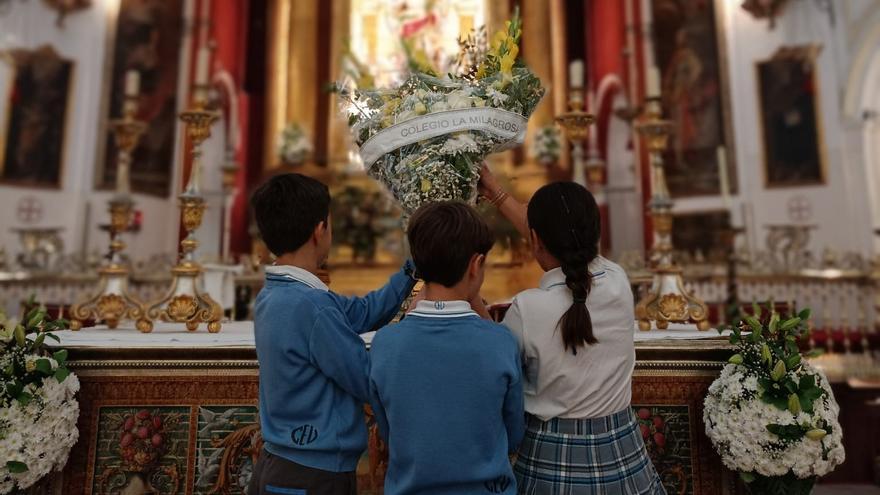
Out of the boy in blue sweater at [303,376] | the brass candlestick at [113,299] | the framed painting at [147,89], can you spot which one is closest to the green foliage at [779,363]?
the boy in blue sweater at [303,376]

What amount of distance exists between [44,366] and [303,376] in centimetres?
100

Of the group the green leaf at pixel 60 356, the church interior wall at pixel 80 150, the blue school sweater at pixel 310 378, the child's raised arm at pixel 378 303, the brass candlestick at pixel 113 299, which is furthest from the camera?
the church interior wall at pixel 80 150

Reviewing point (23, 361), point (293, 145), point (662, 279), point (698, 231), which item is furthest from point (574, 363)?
point (698, 231)

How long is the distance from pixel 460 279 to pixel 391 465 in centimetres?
39

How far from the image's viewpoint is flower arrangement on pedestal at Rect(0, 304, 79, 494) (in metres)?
1.61

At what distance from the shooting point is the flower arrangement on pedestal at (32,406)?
161cm

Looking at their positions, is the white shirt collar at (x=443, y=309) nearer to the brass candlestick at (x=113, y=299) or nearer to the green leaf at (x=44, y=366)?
the green leaf at (x=44, y=366)

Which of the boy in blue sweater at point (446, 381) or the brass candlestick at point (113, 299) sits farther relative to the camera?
the brass candlestick at point (113, 299)

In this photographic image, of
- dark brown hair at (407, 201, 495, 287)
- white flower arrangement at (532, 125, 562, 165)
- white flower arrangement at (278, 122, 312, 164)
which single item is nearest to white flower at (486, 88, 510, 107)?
dark brown hair at (407, 201, 495, 287)

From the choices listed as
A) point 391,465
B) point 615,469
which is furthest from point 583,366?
point 391,465

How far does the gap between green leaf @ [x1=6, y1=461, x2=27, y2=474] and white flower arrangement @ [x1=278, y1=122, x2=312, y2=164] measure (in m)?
5.37

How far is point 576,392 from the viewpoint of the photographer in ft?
3.97

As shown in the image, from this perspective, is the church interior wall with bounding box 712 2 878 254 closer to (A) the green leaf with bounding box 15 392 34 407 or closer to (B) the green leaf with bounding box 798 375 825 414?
(B) the green leaf with bounding box 798 375 825 414

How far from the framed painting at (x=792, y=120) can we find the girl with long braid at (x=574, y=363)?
21.2ft
